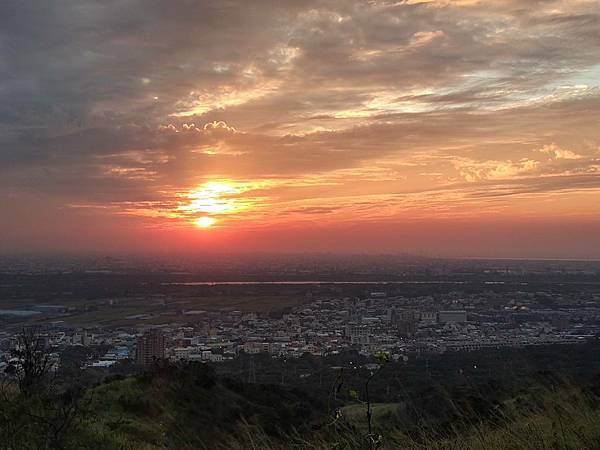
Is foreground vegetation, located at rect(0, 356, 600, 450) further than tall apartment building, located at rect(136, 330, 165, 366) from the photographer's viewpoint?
No

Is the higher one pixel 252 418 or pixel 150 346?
pixel 252 418

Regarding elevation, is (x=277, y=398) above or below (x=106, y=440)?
below

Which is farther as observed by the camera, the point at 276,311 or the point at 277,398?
the point at 276,311

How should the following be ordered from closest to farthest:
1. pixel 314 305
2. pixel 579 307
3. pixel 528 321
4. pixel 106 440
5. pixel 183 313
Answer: pixel 106 440 → pixel 528 321 → pixel 579 307 → pixel 183 313 → pixel 314 305

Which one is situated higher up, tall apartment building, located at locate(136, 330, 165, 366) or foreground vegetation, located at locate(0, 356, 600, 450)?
foreground vegetation, located at locate(0, 356, 600, 450)

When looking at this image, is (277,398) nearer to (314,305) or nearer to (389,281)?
(314,305)

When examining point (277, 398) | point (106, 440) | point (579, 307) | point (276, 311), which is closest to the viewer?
point (106, 440)

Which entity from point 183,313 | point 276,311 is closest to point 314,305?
point 276,311

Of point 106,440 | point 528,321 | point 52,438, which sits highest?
point 52,438

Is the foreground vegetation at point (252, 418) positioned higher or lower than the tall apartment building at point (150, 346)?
higher

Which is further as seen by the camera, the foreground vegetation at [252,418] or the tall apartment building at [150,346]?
the tall apartment building at [150,346]

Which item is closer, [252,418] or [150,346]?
[252,418]
